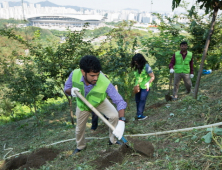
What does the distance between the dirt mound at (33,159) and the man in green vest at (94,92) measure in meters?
0.54

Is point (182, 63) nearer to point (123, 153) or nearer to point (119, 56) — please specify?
point (119, 56)

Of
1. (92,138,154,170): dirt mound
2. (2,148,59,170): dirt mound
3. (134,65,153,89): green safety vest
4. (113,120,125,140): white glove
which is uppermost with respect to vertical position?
(134,65,153,89): green safety vest

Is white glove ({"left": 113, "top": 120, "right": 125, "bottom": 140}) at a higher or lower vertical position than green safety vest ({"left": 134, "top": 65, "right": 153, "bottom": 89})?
lower

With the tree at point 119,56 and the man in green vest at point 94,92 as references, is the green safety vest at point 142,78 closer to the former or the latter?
the tree at point 119,56

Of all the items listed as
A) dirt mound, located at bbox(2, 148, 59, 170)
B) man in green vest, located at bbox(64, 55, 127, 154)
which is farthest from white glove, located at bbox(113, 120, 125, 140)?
dirt mound, located at bbox(2, 148, 59, 170)

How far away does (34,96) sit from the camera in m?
4.85

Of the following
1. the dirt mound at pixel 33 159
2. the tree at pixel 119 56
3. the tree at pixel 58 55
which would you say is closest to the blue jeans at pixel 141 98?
the tree at pixel 119 56

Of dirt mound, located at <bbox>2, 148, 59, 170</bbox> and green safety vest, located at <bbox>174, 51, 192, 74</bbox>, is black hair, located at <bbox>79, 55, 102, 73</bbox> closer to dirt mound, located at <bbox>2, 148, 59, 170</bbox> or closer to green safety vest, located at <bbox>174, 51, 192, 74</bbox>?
dirt mound, located at <bbox>2, 148, 59, 170</bbox>

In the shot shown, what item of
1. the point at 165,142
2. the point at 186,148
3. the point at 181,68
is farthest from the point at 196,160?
the point at 181,68

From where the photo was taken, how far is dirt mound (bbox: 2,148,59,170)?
9.76ft

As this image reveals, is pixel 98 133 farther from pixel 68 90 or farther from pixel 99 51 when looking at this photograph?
pixel 99 51

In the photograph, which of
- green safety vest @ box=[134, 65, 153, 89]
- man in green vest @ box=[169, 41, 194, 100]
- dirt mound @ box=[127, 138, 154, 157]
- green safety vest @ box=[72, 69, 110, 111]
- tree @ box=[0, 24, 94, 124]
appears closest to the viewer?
dirt mound @ box=[127, 138, 154, 157]

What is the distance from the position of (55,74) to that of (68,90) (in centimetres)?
210

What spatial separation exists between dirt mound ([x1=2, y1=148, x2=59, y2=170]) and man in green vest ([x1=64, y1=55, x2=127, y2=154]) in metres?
0.54
